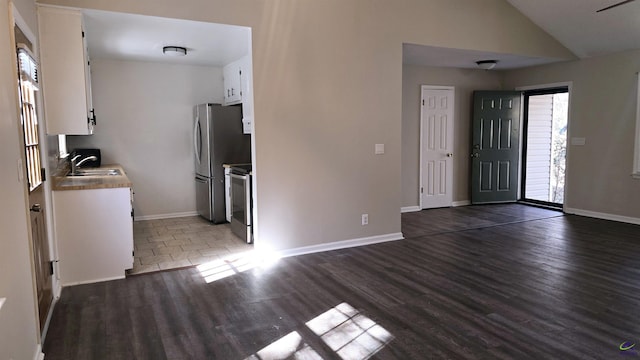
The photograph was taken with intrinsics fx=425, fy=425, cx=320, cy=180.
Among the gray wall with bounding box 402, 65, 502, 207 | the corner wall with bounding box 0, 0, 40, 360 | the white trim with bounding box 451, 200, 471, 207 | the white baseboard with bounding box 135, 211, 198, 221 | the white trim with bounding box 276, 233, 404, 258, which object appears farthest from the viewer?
the white trim with bounding box 451, 200, 471, 207

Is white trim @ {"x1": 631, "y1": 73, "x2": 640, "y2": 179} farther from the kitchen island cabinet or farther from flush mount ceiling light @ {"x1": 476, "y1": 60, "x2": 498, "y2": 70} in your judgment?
the kitchen island cabinet

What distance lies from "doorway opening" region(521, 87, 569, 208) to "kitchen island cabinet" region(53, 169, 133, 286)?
670 cm

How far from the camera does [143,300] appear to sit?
3.37 meters

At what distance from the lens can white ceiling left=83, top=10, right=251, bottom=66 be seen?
3.92 metres

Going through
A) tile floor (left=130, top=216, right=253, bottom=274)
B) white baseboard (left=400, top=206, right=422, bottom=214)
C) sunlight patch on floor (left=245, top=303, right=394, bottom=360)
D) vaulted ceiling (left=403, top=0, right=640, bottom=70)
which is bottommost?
sunlight patch on floor (left=245, top=303, right=394, bottom=360)

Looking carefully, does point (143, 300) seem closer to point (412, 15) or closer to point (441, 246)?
point (441, 246)

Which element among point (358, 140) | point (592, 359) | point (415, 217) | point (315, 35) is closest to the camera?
point (592, 359)

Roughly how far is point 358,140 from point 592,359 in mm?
3040

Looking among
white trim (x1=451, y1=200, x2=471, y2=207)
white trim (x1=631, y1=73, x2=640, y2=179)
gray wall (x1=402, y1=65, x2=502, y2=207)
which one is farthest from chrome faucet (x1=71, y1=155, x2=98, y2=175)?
white trim (x1=631, y1=73, x2=640, y2=179)

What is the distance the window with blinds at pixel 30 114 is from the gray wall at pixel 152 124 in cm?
301

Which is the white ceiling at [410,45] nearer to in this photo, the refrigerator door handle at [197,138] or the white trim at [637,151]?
the white trim at [637,151]

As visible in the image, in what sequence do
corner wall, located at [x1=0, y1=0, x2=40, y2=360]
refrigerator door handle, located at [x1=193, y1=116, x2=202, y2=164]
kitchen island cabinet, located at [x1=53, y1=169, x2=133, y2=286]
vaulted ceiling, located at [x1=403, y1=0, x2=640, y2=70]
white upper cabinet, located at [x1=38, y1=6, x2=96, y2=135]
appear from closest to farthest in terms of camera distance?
1. corner wall, located at [x1=0, y1=0, x2=40, y2=360]
2. white upper cabinet, located at [x1=38, y1=6, x2=96, y2=135]
3. kitchen island cabinet, located at [x1=53, y1=169, x2=133, y2=286]
4. vaulted ceiling, located at [x1=403, y1=0, x2=640, y2=70]
5. refrigerator door handle, located at [x1=193, y1=116, x2=202, y2=164]

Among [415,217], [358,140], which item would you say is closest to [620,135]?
[415,217]

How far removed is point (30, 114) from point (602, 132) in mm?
7020
